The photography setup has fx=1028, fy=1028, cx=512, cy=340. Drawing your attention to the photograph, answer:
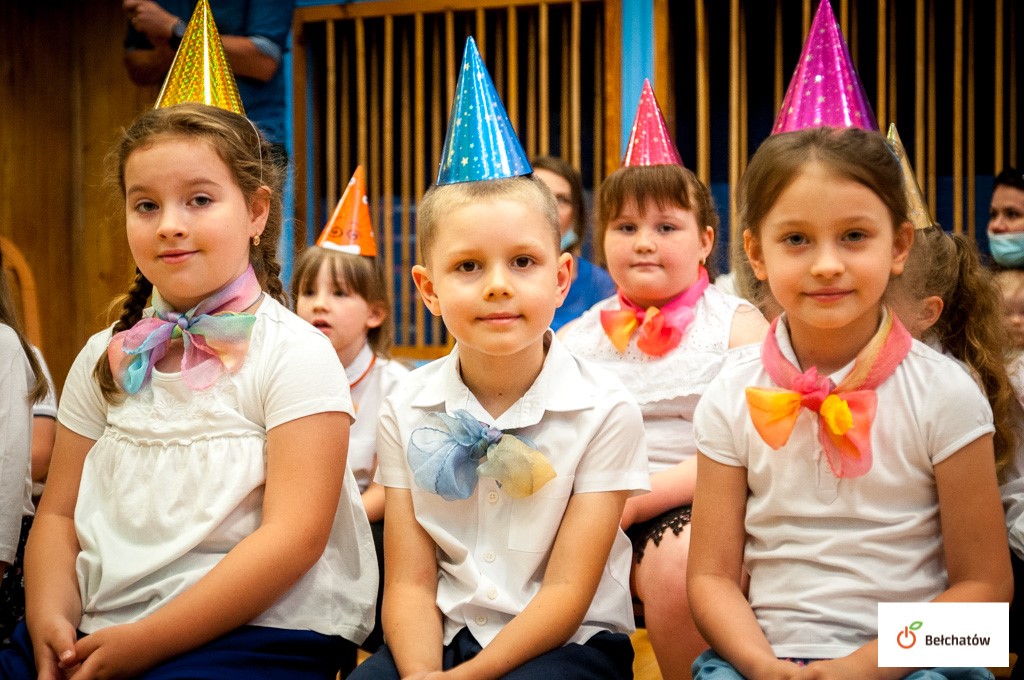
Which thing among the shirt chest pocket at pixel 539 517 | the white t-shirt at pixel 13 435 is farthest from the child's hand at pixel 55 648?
the shirt chest pocket at pixel 539 517

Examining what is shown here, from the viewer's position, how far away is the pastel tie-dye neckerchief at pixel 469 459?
1.32m

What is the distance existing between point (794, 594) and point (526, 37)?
8.96 ft

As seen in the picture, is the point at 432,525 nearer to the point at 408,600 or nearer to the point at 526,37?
the point at 408,600

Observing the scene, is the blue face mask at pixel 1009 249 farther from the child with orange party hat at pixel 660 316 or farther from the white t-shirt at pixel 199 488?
the white t-shirt at pixel 199 488

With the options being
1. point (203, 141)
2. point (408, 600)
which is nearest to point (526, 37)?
point (203, 141)

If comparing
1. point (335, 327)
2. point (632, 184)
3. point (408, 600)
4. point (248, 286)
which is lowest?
point (408, 600)

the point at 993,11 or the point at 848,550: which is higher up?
the point at 993,11

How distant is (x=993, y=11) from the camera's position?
3.13 m

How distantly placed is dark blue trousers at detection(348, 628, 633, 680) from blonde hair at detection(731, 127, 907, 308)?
567 millimetres

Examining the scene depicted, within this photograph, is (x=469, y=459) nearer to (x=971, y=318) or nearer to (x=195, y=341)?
(x=195, y=341)

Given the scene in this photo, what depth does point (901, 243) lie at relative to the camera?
125 cm

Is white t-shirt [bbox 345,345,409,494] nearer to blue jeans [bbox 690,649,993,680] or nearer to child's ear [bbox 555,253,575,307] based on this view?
child's ear [bbox 555,253,575,307]

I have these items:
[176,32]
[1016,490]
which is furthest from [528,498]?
[176,32]

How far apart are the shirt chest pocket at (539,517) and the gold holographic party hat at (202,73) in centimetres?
74
